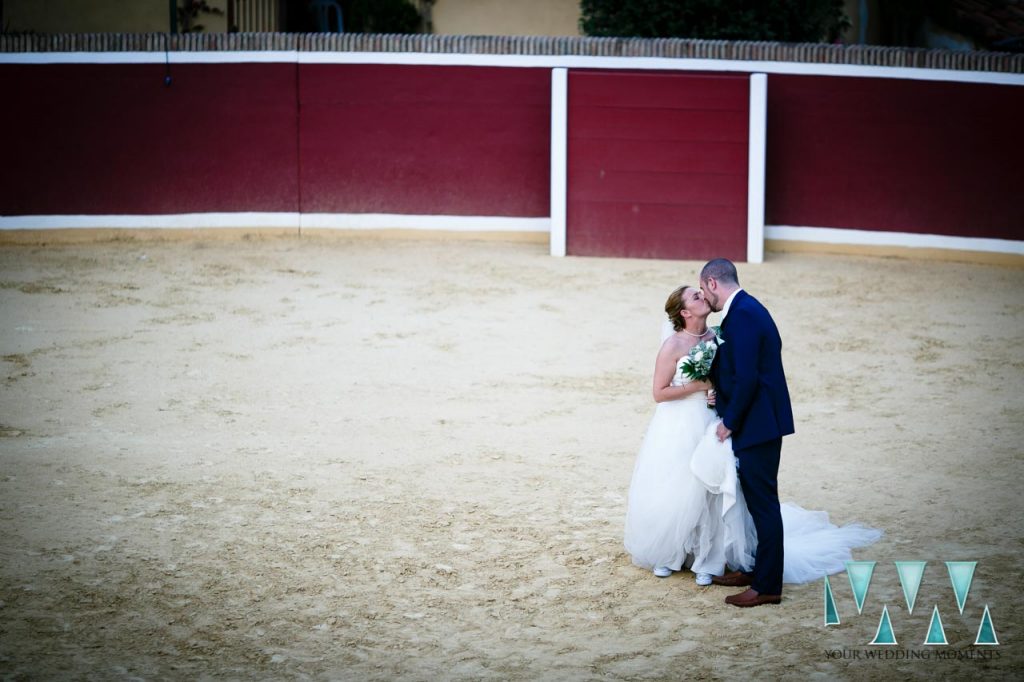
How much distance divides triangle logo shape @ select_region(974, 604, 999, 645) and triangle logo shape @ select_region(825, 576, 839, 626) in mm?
523

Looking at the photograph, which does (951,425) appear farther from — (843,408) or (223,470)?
(223,470)

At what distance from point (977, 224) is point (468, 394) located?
7.68 meters

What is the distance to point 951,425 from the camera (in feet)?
26.6

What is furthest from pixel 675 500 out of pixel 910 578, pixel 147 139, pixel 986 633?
pixel 147 139

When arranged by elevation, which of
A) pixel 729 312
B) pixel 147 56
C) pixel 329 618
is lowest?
pixel 329 618

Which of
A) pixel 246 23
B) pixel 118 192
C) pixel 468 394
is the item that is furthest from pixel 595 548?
pixel 246 23

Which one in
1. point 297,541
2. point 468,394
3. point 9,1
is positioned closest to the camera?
point 297,541

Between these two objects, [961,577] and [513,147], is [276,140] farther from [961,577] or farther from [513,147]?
[961,577]

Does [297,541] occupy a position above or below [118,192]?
below

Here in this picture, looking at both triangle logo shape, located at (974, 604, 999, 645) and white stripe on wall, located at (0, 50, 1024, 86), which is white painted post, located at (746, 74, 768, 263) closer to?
white stripe on wall, located at (0, 50, 1024, 86)

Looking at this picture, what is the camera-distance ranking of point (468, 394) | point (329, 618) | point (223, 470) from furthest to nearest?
point (468, 394) < point (223, 470) < point (329, 618)

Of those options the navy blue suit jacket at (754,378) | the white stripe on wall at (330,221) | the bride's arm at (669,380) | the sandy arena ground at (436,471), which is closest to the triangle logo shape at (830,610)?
the sandy arena ground at (436,471)

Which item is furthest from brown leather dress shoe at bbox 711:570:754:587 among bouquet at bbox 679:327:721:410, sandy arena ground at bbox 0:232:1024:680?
bouquet at bbox 679:327:721:410

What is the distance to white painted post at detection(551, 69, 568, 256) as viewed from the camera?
13.8m
